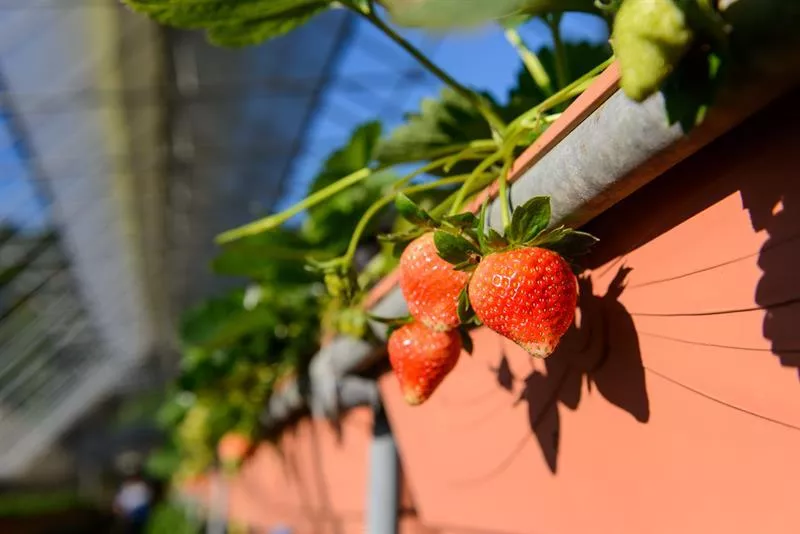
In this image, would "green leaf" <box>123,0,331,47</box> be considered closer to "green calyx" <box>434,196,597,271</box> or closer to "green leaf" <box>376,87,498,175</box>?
"green leaf" <box>376,87,498,175</box>

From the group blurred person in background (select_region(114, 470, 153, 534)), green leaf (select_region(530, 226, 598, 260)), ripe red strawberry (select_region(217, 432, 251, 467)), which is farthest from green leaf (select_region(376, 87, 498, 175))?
blurred person in background (select_region(114, 470, 153, 534))

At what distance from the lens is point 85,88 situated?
5.55 meters

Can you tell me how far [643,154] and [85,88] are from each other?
5747mm

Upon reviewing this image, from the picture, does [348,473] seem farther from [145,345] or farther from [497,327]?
[145,345]

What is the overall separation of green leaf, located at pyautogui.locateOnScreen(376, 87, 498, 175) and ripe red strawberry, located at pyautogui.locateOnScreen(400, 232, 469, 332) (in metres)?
0.17

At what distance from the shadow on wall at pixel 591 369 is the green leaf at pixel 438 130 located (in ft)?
0.56

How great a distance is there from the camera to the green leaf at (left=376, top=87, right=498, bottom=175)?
0.65m

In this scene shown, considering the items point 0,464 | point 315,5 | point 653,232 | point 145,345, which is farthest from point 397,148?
point 145,345

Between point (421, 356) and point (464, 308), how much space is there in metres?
0.06

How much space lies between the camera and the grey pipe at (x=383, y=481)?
107 centimetres

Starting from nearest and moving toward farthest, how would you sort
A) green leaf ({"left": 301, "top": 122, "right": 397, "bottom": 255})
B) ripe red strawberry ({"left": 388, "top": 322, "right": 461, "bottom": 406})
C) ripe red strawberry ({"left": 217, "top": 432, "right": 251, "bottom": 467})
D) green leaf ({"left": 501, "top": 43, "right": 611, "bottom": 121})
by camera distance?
ripe red strawberry ({"left": 388, "top": 322, "right": 461, "bottom": 406}) < green leaf ({"left": 501, "top": 43, "right": 611, "bottom": 121}) < green leaf ({"left": 301, "top": 122, "right": 397, "bottom": 255}) < ripe red strawberry ({"left": 217, "top": 432, "right": 251, "bottom": 467})

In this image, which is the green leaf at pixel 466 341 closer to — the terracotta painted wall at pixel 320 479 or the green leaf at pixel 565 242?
the green leaf at pixel 565 242

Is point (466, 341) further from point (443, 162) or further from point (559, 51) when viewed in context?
point (559, 51)

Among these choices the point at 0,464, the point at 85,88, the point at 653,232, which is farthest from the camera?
the point at 0,464
